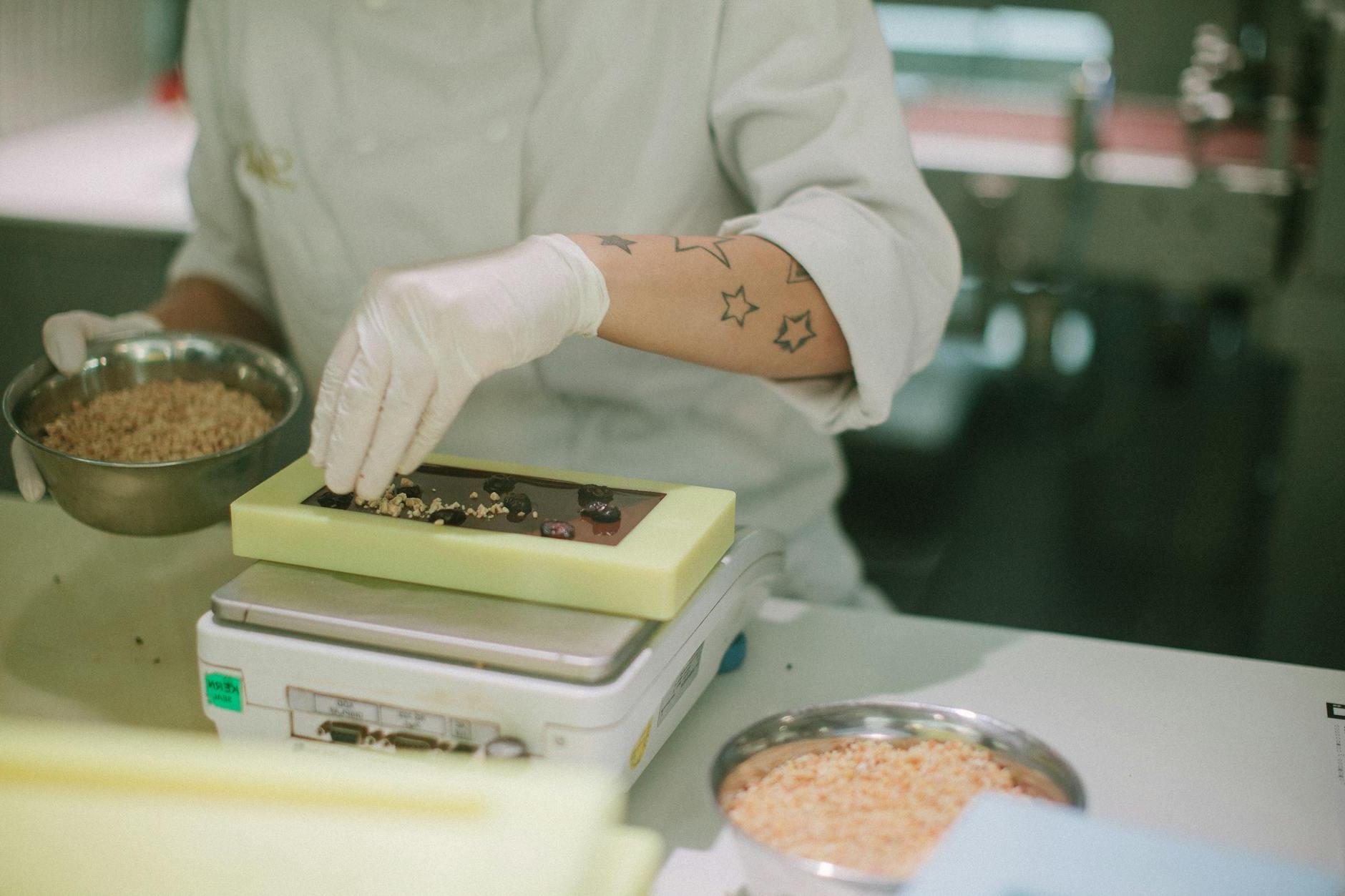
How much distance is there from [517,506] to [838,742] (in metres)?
0.33

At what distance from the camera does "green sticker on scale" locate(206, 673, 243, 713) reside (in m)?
0.98

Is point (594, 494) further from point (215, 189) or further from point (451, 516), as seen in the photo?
point (215, 189)

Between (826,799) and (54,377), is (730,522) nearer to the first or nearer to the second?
(826,799)

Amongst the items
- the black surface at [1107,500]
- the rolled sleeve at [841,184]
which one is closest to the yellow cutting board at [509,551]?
the rolled sleeve at [841,184]

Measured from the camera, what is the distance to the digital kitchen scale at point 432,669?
90 centimetres

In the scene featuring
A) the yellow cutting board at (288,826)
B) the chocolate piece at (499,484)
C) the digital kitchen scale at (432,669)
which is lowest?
the digital kitchen scale at (432,669)

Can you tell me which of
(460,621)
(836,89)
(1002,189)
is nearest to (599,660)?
(460,621)

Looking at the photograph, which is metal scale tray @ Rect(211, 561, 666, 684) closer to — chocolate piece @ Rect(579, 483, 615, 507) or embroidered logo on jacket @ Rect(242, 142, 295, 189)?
chocolate piece @ Rect(579, 483, 615, 507)

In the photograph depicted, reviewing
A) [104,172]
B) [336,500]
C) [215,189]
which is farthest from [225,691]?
[104,172]

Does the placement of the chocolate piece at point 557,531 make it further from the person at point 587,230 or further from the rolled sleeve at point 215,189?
the rolled sleeve at point 215,189

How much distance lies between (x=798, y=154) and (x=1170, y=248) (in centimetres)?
168

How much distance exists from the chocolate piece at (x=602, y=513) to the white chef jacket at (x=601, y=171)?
333 mm

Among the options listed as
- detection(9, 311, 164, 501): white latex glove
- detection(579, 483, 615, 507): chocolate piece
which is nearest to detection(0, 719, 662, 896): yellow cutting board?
detection(579, 483, 615, 507): chocolate piece

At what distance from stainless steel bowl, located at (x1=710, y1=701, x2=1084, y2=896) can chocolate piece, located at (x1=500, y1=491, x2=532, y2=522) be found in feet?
0.87
